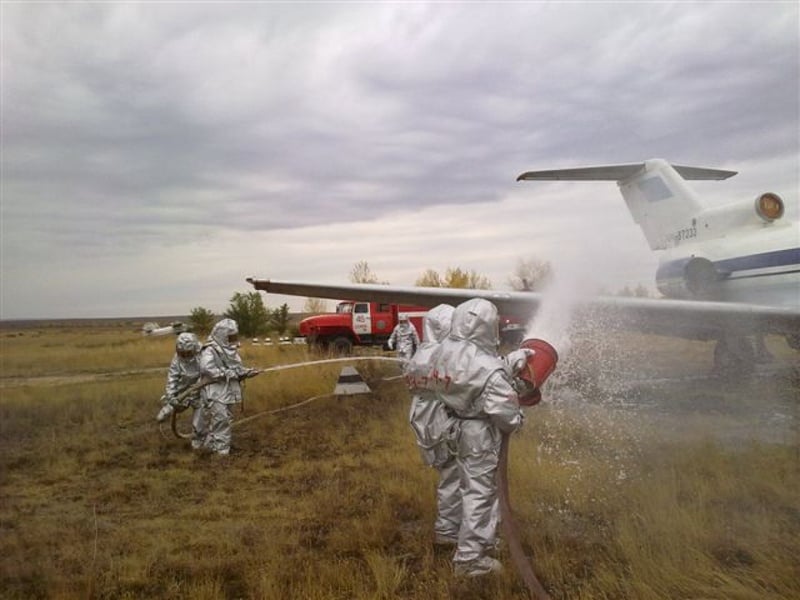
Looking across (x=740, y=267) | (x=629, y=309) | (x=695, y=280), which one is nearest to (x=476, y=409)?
(x=629, y=309)

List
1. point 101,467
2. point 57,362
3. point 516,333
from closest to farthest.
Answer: point 101,467 < point 516,333 < point 57,362

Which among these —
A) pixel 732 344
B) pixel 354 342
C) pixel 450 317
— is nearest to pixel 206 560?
pixel 450 317

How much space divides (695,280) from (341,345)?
500 inches

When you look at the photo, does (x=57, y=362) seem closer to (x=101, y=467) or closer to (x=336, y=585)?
(x=101, y=467)

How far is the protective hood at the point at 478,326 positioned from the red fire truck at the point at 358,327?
56.5 ft

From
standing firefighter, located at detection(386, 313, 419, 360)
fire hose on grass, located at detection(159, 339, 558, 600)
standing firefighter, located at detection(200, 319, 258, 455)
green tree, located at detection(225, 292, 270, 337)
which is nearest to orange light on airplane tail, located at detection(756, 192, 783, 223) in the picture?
standing firefighter, located at detection(386, 313, 419, 360)

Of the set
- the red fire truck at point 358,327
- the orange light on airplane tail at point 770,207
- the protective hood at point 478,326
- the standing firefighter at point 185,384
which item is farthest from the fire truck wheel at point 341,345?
the protective hood at point 478,326

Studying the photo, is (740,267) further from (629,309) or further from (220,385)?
(220,385)

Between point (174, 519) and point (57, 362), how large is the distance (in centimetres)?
2388

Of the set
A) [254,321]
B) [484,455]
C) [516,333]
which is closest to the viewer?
[484,455]

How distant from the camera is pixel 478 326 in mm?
3965

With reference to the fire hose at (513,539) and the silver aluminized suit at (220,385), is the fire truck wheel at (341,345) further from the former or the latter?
the fire hose at (513,539)

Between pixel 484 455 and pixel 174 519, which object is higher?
pixel 484 455

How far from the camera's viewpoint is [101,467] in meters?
8.14
